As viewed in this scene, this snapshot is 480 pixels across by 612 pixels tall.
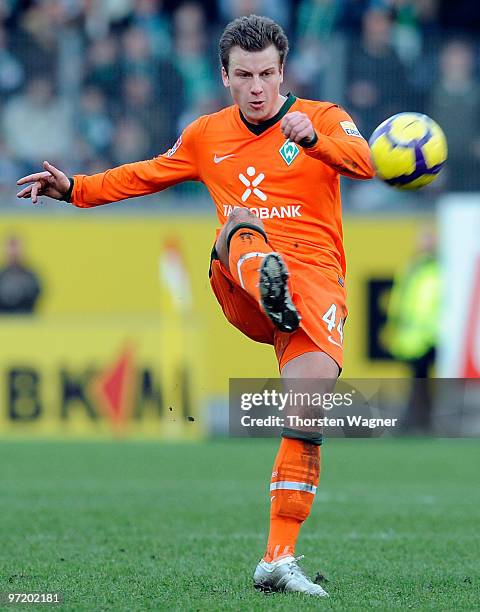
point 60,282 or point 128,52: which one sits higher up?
point 128,52

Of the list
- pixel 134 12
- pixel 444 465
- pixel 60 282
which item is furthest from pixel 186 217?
pixel 444 465

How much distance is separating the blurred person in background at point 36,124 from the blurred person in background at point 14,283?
1.17 m

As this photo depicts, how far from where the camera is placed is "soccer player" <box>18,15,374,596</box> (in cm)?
588

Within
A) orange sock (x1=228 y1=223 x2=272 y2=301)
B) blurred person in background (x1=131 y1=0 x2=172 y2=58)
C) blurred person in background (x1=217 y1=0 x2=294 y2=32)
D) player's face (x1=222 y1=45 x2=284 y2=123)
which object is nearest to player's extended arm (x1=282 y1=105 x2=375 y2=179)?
player's face (x1=222 y1=45 x2=284 y2=123)

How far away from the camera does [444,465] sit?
42.8ft

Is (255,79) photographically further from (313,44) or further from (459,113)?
(313,44)

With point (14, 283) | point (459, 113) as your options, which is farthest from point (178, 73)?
point (459, 113)

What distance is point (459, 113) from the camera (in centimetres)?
1642

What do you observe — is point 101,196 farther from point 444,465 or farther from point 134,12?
point 134,12

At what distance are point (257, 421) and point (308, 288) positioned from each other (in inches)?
55.6

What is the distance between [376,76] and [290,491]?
444 inches

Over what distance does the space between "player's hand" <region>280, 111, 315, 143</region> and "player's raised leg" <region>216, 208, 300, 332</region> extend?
505 mm

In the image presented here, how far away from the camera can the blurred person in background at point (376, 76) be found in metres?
16.4

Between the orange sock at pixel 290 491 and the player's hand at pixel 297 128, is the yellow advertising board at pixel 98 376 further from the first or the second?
the player's hand at pixel 297 128
